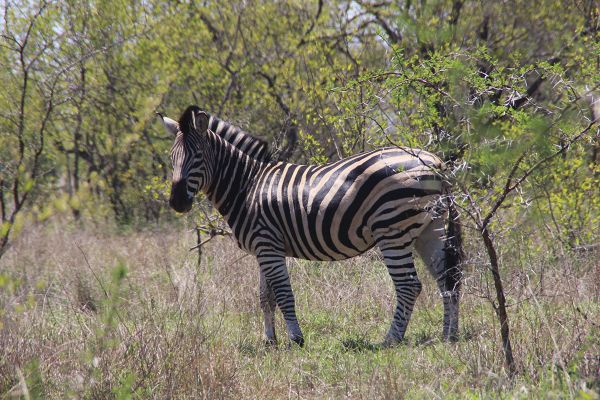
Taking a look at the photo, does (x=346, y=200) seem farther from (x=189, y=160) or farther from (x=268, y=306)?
(x=189, y=160)

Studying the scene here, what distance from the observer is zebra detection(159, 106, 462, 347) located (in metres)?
5.44

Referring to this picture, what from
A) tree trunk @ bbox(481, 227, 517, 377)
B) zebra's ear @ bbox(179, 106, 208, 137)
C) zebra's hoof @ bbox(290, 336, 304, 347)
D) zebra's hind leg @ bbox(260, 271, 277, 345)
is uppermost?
zebra's ear @ bbox(179, 106, 208, 137)

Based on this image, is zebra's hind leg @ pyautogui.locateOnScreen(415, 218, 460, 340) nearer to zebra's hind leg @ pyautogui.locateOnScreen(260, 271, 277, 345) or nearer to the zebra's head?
zebra's hind leg @ pyautogui.locateOnScreen(260, 271, 277, 345)

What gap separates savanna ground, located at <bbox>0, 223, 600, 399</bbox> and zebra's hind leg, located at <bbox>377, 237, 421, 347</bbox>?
0.18m

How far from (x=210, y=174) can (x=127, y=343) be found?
85.5 inches

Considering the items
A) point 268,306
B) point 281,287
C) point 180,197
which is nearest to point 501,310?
point 281,287

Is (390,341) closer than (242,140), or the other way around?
(390,341)

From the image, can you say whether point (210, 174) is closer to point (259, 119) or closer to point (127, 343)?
point (127, 343)

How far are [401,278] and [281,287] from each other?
1052 mm

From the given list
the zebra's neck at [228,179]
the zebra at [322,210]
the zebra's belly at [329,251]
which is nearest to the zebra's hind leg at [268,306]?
the zebra at [322,210]

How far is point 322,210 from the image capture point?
5.70 m

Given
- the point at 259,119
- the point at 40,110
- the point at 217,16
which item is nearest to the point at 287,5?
the point at 217,16

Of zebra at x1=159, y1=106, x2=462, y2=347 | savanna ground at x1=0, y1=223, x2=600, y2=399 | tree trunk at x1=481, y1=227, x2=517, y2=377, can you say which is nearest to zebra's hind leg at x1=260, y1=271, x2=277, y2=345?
zebra at x1=159, y1=106, x2=462, y2=347

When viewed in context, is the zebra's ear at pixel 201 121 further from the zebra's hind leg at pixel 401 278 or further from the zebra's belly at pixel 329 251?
the zebra's hind leg at pixel 401 278
